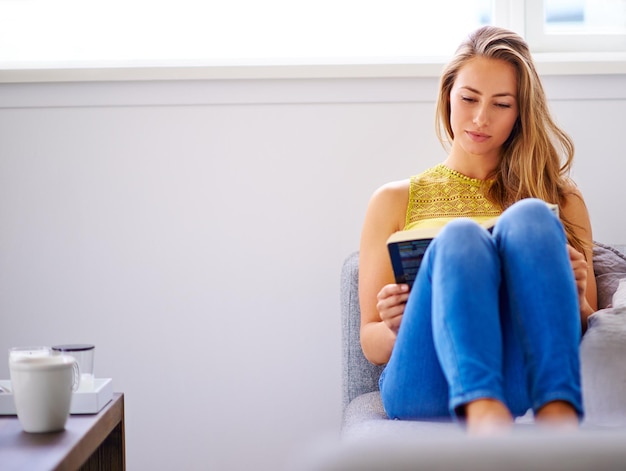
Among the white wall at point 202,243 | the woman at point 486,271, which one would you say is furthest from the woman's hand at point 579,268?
the white wall at point 202,243

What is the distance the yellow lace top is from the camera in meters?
1.79

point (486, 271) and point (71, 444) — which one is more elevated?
point (486, 271)

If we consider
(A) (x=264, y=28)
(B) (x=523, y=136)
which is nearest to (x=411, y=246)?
(B) (x=523, y=136)

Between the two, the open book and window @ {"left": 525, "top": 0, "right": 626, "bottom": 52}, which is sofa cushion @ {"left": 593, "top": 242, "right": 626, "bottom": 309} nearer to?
the open book

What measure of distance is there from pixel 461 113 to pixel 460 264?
729 mm

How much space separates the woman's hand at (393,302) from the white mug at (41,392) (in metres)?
0.58

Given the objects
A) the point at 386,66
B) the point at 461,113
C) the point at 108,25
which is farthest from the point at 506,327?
the point at 108,25

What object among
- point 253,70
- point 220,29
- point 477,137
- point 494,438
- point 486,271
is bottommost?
point 494,438

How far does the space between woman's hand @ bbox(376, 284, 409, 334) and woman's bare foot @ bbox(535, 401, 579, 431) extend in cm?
43

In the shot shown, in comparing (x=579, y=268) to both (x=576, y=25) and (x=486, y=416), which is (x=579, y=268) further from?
(x=576, y=25)

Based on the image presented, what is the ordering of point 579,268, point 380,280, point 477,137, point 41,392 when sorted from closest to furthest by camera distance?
1. point 41,392
2. point 579,268
3. point 380,280
4. point 477,137

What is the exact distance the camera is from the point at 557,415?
107cm

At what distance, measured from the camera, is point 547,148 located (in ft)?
5.98

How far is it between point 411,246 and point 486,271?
23 centimetres
